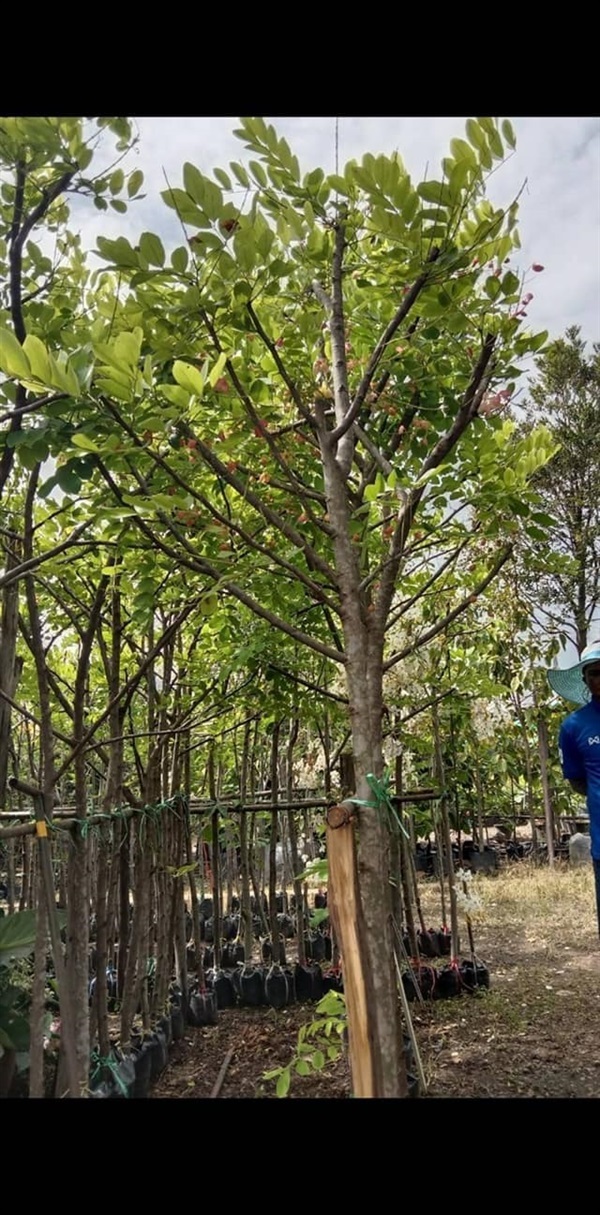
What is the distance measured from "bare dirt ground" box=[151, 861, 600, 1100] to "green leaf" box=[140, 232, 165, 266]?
2.37 meters

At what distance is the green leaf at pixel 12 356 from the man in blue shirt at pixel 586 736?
2.19 metres

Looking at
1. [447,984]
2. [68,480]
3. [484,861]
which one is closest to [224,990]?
[447,984]

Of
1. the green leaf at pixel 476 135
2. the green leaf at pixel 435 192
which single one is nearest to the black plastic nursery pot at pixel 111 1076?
the green leaf at pixel 435 192

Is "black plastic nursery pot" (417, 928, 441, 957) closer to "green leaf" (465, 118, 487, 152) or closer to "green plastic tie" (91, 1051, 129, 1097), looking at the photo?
"green plastic tie" (91, 1051, 129, 1097)

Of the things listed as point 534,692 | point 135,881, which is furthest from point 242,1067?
point 534,692

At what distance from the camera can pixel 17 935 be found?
1.57 m

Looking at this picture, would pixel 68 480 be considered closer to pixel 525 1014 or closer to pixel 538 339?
pixel 538 339

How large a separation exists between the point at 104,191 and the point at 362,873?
158 cm

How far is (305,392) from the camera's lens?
83.5 inches

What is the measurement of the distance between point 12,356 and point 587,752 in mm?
2457

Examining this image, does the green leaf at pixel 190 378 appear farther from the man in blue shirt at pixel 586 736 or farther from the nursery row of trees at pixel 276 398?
the man in blue shirt at pixel 586 736

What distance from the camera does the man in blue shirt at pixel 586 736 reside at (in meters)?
2.84
